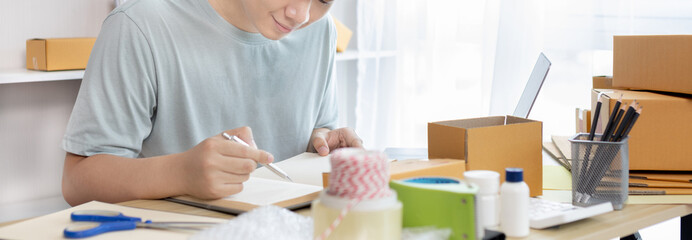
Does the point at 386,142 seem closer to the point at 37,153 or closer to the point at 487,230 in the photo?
the point at 37,153

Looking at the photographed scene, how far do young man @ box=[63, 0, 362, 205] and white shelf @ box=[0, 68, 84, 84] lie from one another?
854 mm

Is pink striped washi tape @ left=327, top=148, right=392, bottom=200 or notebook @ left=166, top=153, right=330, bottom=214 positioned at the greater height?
pink striped washi tape @ left=327, top=148, right=392, bottom=200

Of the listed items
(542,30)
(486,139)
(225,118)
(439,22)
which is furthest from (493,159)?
(439,22)

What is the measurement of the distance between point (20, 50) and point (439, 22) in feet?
5.46

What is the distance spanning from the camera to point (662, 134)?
43.6 inches

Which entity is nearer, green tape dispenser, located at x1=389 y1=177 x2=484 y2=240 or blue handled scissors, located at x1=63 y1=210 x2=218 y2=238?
green tape dispenser, located at x1=389 y1=177 x2=484 y2=240

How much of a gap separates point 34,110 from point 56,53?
0.35m

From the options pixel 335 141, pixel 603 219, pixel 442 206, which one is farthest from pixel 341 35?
pixel 442 206

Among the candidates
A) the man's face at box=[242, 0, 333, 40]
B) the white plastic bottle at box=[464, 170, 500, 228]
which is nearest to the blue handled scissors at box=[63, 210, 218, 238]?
the white plastic bottle at box=[464, 170, 500, 228]

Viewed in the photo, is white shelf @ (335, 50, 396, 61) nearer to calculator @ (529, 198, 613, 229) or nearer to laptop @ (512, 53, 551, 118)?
laptop @ (512, 53, 551, 118)

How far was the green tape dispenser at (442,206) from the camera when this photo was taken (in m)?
0.66

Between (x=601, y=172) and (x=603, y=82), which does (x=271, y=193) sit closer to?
(x=601, y=172)

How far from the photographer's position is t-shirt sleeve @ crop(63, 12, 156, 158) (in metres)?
1.10

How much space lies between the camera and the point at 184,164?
96 centimetres
